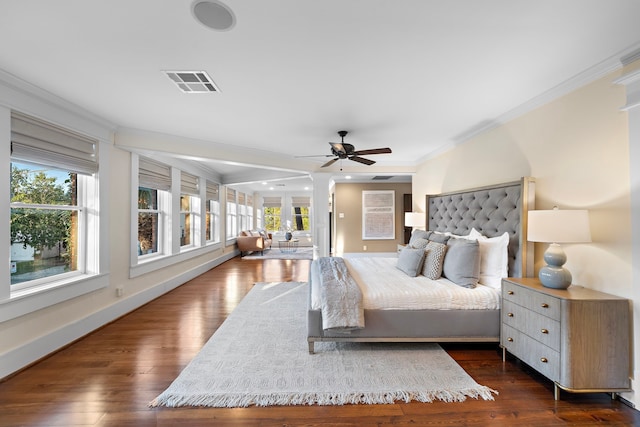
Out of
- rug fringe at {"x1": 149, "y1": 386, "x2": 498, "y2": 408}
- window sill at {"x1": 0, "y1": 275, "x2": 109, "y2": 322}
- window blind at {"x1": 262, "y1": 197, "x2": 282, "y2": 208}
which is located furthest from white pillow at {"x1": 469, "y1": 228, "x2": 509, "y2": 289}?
Answer: window blind at {"x1": 262, "y1": 197, "x2": 282, "y2": 208}

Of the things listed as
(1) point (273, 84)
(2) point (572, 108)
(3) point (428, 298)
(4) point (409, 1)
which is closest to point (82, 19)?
(1) point (273, 84)

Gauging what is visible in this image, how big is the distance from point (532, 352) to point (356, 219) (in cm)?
572

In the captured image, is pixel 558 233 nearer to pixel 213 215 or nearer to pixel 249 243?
pixel 213 215

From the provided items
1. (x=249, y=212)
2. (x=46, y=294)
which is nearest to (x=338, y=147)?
(x=46, y=294)

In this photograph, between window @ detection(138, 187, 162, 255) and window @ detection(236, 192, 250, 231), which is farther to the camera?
window @ detection(236, 192, 250, 231)

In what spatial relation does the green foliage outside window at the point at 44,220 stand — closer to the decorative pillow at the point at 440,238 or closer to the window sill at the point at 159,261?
the window sill at the point at 159,261

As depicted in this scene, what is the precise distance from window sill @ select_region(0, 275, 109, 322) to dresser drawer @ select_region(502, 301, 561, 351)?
4.23 metres

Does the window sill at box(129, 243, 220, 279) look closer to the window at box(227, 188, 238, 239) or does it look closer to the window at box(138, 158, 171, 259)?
the window at box(138, 158, 171, 259)

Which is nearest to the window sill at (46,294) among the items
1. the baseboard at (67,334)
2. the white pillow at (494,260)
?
the baseboard at (67,334)

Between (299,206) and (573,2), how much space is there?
384 inches

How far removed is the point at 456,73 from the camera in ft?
6.88

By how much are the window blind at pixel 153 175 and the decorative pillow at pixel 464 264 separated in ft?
14.2

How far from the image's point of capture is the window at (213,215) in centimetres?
657

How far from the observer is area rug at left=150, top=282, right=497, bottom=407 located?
6.08 feet
